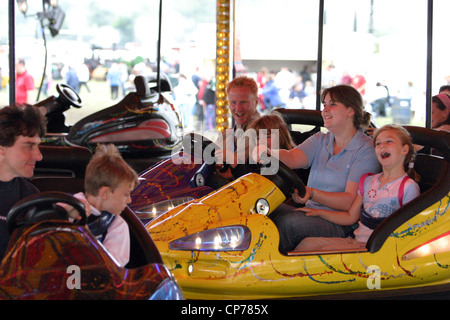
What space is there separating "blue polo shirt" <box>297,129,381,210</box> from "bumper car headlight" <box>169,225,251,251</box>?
1.18 ft

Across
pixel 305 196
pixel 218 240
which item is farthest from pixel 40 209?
pixel 305 196

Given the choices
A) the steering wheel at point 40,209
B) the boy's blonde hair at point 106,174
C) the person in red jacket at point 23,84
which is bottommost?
the steering wheel at point 40,209

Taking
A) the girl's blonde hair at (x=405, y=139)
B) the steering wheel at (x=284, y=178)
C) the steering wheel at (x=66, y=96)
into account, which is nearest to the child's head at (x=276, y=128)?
the steering wheel at (x=284, y=178)

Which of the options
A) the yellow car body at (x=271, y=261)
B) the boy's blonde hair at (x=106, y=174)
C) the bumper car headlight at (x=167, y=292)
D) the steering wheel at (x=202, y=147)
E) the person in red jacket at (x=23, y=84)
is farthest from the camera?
the person in red jacket at (x=23, y=84)

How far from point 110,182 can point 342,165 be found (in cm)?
99

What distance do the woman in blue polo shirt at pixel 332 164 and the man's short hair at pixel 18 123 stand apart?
34.4 inches

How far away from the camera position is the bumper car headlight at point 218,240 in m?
1.81

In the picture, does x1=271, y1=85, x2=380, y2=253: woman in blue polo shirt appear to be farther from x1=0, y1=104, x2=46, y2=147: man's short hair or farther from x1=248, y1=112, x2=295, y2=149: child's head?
x1=0, y1=104, x2=46, y2=147: man's short hair

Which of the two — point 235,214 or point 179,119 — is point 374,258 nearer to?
point 235,214

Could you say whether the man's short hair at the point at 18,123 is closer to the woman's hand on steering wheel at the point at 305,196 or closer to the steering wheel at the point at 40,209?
the steering wheel at the point at 40,209

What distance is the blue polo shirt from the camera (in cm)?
203

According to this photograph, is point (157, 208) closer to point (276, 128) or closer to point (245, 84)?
point (276, 128)

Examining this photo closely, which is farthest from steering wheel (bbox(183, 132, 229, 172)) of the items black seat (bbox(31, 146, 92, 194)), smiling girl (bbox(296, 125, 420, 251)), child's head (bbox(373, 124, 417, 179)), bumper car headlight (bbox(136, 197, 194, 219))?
black seat (bbox(31, 146, 92, 194))

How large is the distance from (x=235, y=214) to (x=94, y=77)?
949cm
